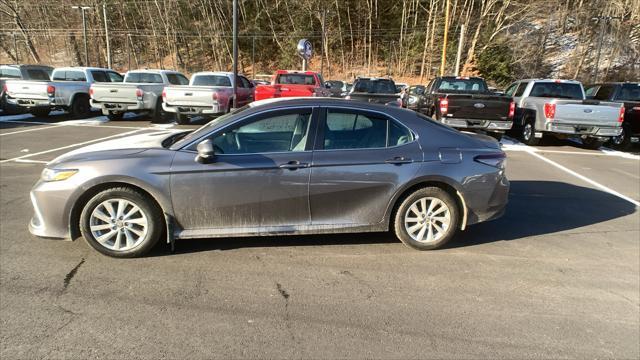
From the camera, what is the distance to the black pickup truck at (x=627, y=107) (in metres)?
12.6

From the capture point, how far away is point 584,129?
458 inches

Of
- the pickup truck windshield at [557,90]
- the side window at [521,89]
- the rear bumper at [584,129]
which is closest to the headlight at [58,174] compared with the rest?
the rear bumper at [584,129]

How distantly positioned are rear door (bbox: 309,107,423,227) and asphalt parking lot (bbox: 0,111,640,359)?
1.50ft

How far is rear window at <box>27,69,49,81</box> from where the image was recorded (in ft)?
55.3

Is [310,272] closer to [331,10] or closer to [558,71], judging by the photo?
[558,71]

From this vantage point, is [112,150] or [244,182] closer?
[244,182]

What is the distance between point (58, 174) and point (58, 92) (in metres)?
13.6

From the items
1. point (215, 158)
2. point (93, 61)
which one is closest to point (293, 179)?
point (215, 158)

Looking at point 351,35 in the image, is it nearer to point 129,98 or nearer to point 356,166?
point 129,98

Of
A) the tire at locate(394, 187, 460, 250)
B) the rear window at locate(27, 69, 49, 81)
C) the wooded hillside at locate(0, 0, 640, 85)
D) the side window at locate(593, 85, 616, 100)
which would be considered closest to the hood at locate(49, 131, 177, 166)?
the tire at locate(394, 187, 460, 250)

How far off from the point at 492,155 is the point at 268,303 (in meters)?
2.78

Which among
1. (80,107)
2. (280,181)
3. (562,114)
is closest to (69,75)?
(80,107)

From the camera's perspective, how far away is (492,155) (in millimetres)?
4590

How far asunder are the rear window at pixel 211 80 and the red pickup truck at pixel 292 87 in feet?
5.63
